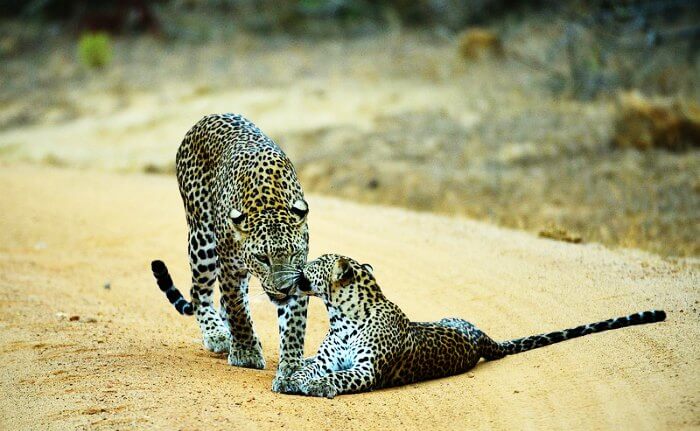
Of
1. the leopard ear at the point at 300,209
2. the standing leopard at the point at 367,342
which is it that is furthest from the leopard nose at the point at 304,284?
the leopard ear at the point at 300,209

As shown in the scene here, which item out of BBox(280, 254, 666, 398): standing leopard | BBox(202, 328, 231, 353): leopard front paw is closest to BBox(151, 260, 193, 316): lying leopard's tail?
BBox(202, 328, 231, 353): leopard front paw

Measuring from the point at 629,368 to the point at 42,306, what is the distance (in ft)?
16.7

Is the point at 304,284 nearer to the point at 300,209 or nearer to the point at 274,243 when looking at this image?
the point at 274,243

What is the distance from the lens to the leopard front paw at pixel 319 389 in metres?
A: 6.41

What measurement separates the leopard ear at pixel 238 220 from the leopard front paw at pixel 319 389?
42.9 inches

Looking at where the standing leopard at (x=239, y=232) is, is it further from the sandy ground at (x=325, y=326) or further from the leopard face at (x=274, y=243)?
the sandy ground at (x=325, y=326)

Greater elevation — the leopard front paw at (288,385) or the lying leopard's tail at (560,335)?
the lying leopard's tail at (560,335)

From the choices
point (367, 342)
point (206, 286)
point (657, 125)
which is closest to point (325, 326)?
point (206, 286)

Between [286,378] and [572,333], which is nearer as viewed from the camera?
[286,378]

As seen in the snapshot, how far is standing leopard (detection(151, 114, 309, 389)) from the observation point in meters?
6.55

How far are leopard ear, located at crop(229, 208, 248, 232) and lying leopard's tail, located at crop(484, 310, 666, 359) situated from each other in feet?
6.37

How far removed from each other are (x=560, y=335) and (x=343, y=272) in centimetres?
168

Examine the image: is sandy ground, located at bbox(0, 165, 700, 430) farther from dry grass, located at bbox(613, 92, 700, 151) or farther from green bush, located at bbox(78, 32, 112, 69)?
green bush, located at bbox(78, 32, 112, 69)

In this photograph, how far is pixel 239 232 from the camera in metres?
6.72
